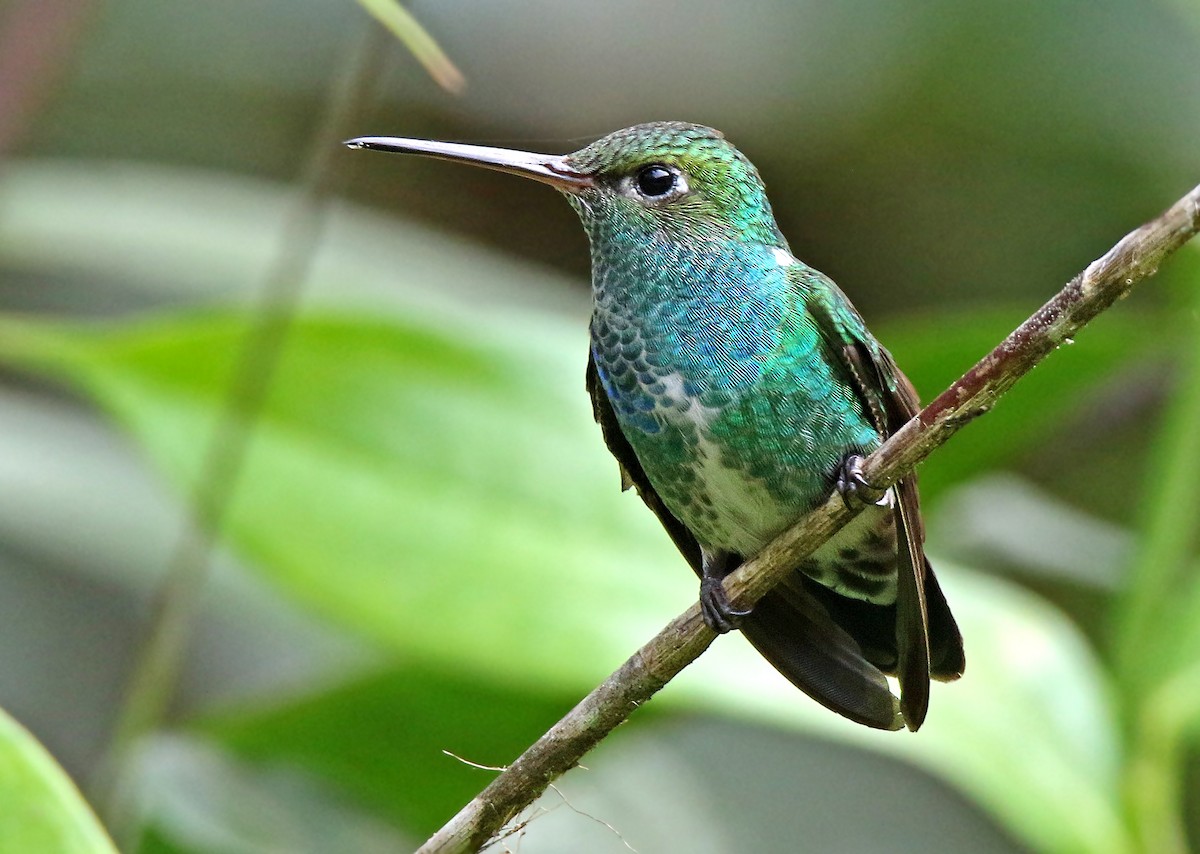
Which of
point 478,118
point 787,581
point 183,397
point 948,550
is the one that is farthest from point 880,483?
point 478,118

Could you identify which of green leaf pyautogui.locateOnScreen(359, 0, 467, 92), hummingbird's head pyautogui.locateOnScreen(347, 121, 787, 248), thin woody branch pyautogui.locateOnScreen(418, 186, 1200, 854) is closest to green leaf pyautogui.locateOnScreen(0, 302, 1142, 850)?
hummingbird's head pyautogui.locateOnScreen(347, 121, 787, 248)

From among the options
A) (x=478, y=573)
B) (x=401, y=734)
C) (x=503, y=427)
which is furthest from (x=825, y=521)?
(x=401, y=734)

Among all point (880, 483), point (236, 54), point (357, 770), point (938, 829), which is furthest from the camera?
point (236, 54)

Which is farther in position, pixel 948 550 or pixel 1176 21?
pixel 1176 21

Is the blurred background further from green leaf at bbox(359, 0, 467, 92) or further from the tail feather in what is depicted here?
the tail feather

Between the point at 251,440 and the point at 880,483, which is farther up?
the point at 880,483

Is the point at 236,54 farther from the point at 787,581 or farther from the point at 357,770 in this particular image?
the point at 787,581

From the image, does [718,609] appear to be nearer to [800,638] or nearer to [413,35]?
[800,638]
